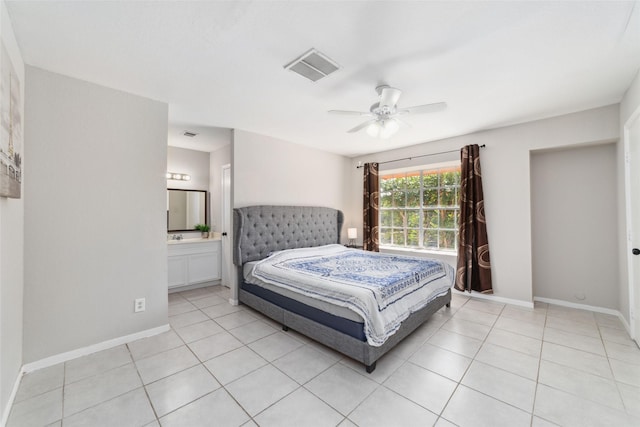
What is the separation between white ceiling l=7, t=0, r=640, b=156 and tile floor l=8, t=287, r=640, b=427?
2.52 metres

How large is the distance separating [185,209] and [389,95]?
4.00 meters

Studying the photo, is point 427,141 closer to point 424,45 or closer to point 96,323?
point 424,45

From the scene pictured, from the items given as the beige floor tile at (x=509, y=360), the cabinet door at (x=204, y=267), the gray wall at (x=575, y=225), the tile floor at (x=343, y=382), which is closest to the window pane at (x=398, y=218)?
the gray wall at (x=575, y=225)

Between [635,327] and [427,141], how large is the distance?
324cm

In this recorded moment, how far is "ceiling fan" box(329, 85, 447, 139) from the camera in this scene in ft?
7.47

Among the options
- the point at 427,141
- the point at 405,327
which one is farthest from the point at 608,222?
the point at 405,327

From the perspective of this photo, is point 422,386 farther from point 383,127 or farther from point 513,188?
point 513,188

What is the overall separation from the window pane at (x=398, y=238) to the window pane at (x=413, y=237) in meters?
0.12

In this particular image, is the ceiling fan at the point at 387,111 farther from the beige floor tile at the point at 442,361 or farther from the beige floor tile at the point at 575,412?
the beige floor tile at the point at 575,412

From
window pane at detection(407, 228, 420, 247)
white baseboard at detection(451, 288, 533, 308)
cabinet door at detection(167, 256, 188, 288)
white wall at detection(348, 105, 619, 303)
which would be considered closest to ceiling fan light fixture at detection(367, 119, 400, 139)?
white wall at detection(348, 105, 619, 303)

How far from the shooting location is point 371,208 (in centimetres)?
505

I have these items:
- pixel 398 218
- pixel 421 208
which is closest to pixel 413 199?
pixel 421 208

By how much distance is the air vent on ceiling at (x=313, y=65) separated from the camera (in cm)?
194

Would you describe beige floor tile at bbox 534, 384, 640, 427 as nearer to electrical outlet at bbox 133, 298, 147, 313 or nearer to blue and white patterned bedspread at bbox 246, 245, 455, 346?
blue and white patterned bedspread at bbox 246, 245, 455, 346
